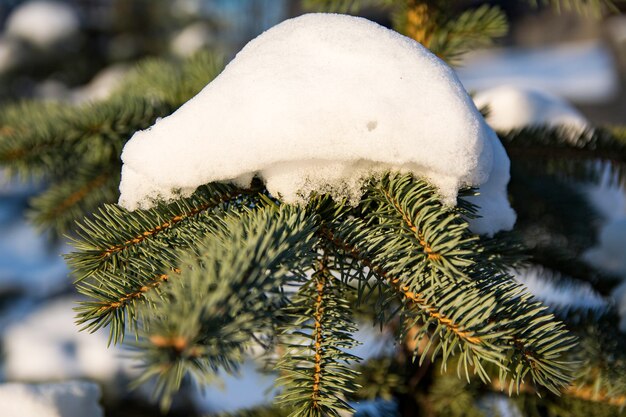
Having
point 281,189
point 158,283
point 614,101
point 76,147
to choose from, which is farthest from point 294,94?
point 614,101

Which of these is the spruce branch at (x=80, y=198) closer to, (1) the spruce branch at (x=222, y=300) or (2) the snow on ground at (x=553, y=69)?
(1) the spruce branch at (x=222, y=300)

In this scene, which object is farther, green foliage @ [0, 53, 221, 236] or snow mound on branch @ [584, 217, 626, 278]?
snow mound on branch @ [584, 217, 626, 278]

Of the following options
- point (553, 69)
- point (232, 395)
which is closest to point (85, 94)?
point (232, 395)

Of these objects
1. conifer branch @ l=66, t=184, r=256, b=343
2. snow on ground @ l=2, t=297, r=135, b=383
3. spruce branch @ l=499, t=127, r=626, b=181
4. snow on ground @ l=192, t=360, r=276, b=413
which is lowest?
snow on ground @ l=2, t=297, r=135, b=383

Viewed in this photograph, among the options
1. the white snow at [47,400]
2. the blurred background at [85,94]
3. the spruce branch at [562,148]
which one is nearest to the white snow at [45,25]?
the blurred background at [85,94]

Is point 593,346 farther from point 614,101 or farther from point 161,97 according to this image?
point 614,101

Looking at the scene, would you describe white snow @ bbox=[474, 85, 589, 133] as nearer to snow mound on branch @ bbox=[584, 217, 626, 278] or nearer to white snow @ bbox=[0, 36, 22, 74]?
snow mound on branch @ bbox=[584, 217, 626, 278]

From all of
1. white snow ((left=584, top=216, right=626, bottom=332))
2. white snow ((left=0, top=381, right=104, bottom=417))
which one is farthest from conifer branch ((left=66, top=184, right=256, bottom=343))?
white snow ((left=584, top=216, right=626, bottom=332))
